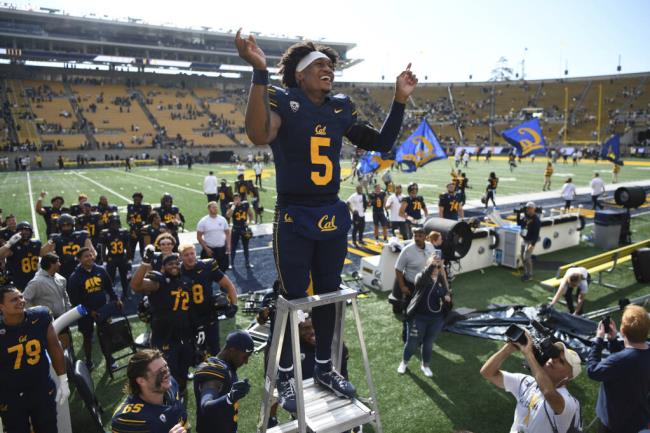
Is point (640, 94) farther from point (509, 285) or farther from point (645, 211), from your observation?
point (509, 285)

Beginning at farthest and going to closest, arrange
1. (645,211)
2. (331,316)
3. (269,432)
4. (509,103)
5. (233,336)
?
(509,103), (645,211), (233,336), (331,316), (269,432)

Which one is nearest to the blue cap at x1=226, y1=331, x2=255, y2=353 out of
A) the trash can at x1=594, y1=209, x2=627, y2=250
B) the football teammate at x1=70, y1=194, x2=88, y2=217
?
the football teammate at x1=70, y1=194, x2=88, y2=217

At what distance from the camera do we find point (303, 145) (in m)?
2.51

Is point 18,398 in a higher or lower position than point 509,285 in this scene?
higher

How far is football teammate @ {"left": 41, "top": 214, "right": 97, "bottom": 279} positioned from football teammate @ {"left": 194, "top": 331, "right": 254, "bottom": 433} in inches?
208

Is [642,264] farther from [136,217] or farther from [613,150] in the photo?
[613,150]

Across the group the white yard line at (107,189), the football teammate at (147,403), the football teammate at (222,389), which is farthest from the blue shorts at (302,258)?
the white yard line at (107,189)

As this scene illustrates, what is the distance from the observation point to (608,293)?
28.6 feet

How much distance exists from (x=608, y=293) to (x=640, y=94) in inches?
2473

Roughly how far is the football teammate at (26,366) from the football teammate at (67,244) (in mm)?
3988

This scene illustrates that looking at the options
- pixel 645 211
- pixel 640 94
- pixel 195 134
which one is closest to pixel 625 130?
pixel 640 94

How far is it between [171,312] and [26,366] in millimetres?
1478

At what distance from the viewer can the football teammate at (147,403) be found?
2707 millimetres

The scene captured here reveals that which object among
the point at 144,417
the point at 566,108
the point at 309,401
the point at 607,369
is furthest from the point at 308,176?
the point at 566,108
